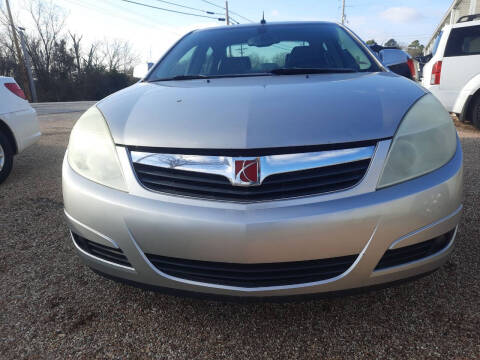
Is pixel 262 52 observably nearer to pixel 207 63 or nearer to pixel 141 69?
pixel 207 63

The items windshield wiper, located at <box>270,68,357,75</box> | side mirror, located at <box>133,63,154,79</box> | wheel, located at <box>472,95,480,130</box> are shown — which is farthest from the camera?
wheel, located at <box>472,95,480,130</box>

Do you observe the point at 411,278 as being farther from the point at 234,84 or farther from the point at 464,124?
the point at 464,124

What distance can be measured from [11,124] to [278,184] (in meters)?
3.61

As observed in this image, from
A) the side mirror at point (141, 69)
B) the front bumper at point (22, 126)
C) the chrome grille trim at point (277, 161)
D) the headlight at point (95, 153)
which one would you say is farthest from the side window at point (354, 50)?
the front bumper at point (22, 126)

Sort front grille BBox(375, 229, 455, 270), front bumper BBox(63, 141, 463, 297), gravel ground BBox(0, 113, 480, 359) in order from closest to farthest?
front bumper BBox(63, 141, 463, 297)
front grille BBox(375, 229, 455, 270)
gravel ground BBox(0, 113, 480, 359)

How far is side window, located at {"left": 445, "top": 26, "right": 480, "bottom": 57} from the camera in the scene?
583cm

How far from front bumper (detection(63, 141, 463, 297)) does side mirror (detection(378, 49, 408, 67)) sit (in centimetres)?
129

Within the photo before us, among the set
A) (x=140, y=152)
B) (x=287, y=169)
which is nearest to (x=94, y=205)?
(x=140, y=152)

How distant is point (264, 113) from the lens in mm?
1352

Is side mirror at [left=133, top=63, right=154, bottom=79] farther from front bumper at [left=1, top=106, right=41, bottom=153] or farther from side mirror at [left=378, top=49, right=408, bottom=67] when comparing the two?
front bumper at [left=1, top=106, right=41, bottom=153]

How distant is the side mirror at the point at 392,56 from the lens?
2404 mm

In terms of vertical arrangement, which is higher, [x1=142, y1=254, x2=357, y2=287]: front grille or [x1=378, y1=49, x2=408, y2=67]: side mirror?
[x1=378, y1=49, x2=408, y2=67]: side mirror

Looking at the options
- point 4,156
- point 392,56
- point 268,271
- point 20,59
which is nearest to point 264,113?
point 268,271

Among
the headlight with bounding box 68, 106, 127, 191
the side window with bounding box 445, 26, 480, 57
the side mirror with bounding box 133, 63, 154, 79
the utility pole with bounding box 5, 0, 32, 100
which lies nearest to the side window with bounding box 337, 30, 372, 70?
the side mirror with bounding box 133, 63, 154, 79
